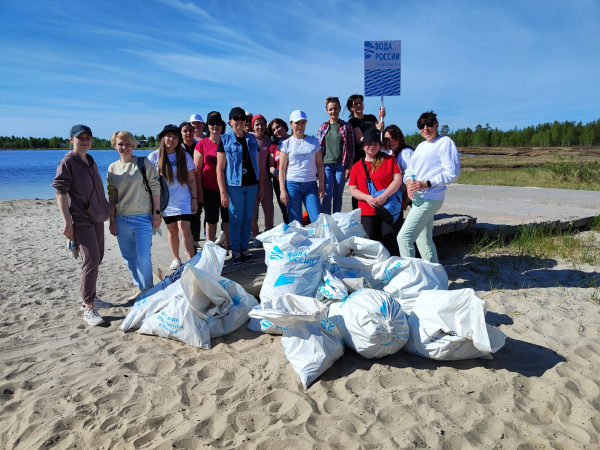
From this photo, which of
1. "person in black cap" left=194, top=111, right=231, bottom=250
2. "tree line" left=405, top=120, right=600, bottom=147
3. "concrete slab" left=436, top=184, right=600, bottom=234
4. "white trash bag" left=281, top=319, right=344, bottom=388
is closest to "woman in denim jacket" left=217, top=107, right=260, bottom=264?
"person in black cap" left=194, top=111, right=231, bottom=250

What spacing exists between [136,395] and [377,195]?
106 inches

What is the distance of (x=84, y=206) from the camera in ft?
12.1

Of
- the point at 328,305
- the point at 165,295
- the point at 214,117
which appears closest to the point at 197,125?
the point at 214,117

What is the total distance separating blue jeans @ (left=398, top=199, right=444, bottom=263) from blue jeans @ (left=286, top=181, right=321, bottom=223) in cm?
117

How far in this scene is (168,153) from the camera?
4.59 metres

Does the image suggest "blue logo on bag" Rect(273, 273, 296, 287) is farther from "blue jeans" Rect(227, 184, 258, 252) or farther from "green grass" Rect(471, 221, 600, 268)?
"green grass" Rect(471, 221, 600, 268)

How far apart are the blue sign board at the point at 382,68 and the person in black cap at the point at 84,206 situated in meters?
4.25

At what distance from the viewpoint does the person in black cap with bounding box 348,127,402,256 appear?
164 inches

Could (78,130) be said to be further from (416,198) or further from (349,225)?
(416,198)

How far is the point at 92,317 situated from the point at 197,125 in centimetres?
302

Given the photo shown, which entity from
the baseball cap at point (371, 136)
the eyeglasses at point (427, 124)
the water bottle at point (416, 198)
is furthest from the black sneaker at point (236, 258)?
the eyeglasses at point (427, 124)

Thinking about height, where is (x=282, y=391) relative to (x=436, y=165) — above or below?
below

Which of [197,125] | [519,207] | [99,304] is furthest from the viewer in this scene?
[519,207]

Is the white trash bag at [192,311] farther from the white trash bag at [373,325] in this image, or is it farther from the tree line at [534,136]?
the tree line at [534,136]
